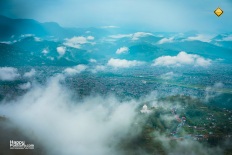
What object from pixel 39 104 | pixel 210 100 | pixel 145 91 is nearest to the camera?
pixel 39 104

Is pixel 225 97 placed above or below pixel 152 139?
above

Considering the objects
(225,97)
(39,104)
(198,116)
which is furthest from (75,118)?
(225,97)

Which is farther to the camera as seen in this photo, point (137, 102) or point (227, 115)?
point (137, 102)

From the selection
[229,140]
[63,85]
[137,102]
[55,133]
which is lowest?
[229,140]

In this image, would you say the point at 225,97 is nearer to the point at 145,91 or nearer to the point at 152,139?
the point at 145,91

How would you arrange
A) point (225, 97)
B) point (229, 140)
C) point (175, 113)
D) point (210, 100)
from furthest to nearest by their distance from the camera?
point (225, 97) < point (210, 100) < point (175, 113) < point (229, 140)

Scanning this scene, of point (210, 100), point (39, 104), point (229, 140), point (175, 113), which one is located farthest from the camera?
point (210, 100)

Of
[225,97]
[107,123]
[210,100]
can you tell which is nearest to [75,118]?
[107,123]

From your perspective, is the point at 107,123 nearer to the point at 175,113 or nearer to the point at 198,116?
the point at 175,113

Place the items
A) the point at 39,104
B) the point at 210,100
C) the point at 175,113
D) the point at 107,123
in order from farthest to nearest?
the point at 210,100 → the point at 39,104 → the point at 175,113 → the point at 107,123
